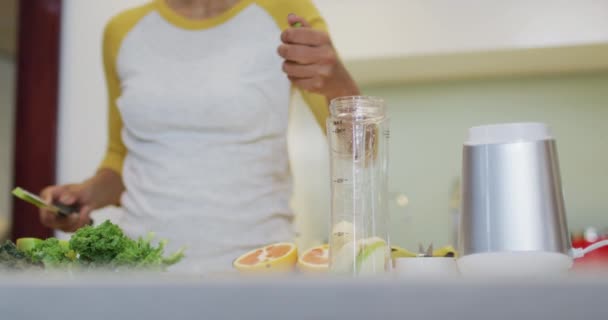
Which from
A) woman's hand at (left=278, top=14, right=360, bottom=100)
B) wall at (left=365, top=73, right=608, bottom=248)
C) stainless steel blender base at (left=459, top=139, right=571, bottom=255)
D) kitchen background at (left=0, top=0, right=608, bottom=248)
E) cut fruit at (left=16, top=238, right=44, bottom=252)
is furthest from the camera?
wall at (left=365, top=73, right=608, bottom=248)

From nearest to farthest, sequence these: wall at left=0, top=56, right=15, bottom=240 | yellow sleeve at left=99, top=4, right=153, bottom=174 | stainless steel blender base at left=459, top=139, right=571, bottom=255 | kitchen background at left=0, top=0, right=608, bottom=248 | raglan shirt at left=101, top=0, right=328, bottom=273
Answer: stainless steel blender base at left=459, top=139, right=571, bottom=255 < raglan shirt at left=101, top=0, right=328, bottom=273 < yellow sleeve at left=99, top=4, right=153, bottom=174 < kitchen background at left=0, top=0, right=608, bottom=248 < wall at left=0, top=56, right=15, bottom=240

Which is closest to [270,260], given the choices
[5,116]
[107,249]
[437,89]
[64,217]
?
[107,249]

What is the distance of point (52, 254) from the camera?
70 cm

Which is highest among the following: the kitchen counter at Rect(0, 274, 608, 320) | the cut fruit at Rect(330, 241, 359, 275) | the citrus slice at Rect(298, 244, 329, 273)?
the kitchen counter at Rect(0, 274, 608, 320)

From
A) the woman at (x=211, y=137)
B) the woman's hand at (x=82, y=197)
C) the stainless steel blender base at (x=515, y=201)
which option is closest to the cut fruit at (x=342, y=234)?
the stainless steel blender base at (x=515, y=201)

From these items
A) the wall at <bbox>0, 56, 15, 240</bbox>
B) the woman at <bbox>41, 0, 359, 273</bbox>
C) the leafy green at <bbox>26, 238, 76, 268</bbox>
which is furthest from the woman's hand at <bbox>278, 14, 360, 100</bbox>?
the wall at <bbox>0, 56, 15, 240</bbox>

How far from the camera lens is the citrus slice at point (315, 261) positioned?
766mm

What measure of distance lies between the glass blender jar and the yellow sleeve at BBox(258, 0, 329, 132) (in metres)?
0.43

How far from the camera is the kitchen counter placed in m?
0.32

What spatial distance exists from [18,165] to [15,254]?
1.57 meters

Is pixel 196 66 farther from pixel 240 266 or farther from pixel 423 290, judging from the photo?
pixel 423 290

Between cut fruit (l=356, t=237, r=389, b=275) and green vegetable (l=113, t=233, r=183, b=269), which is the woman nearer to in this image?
green vegetable (l=113, t=233, r=183, b=269)

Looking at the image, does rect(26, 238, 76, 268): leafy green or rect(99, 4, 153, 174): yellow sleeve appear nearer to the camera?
rect(26, 238, 76, 268): leafy green

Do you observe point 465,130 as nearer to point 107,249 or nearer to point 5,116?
point 107,249
